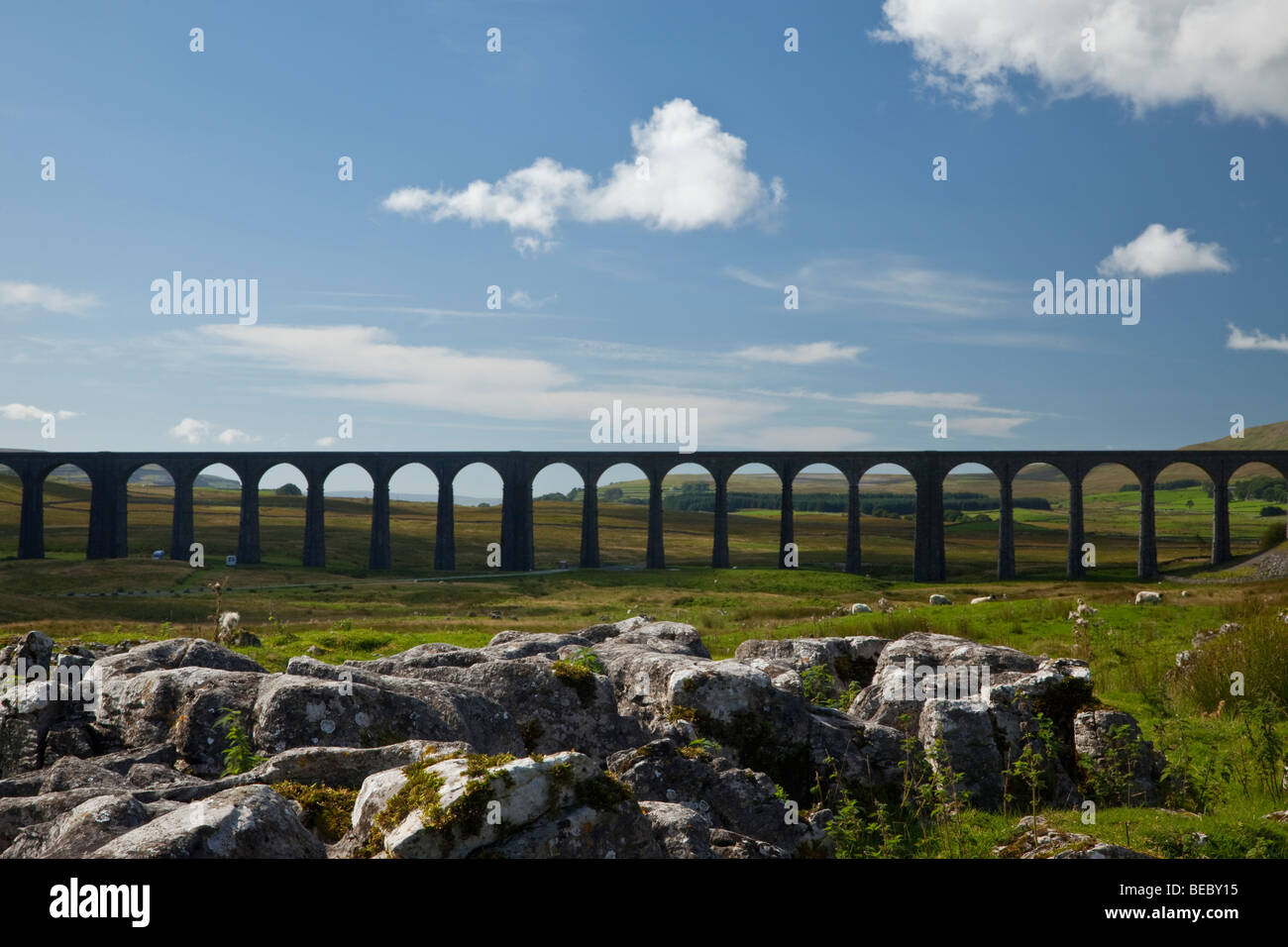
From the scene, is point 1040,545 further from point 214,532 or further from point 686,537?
point 214,532

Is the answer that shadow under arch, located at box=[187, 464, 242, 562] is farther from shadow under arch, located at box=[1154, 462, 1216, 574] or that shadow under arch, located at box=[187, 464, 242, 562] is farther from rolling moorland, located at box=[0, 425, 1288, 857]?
shadow under arch, located at box=[1154, 462, 1216, 574]

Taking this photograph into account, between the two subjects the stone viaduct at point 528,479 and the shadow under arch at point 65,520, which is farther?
the shadow under arch at point 65,520

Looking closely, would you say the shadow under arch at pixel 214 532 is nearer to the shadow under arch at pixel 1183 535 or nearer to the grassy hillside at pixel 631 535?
the grassy hillside at pixel 631 535

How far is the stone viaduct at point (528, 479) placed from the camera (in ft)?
264

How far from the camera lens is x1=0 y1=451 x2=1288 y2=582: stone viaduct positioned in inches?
3172

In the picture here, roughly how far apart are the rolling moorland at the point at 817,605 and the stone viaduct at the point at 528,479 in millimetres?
4169

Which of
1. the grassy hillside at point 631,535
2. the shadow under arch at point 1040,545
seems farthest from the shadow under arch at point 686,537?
the shadow under arch at point 1040,545

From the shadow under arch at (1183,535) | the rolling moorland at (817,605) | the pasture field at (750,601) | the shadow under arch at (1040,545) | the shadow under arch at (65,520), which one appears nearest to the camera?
the rolling moorland at (817,605)

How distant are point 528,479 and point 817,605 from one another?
4423 centimetres

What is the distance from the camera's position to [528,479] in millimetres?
85875

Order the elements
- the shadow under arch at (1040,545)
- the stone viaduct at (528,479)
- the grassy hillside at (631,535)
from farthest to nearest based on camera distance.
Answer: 1. the grassy hillside at (631,535)
2. the shadow under arch at (1040,545)
3. the stone viaduct at (528,479)

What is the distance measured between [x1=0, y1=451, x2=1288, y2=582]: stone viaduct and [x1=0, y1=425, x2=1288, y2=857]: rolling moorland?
164 inches
